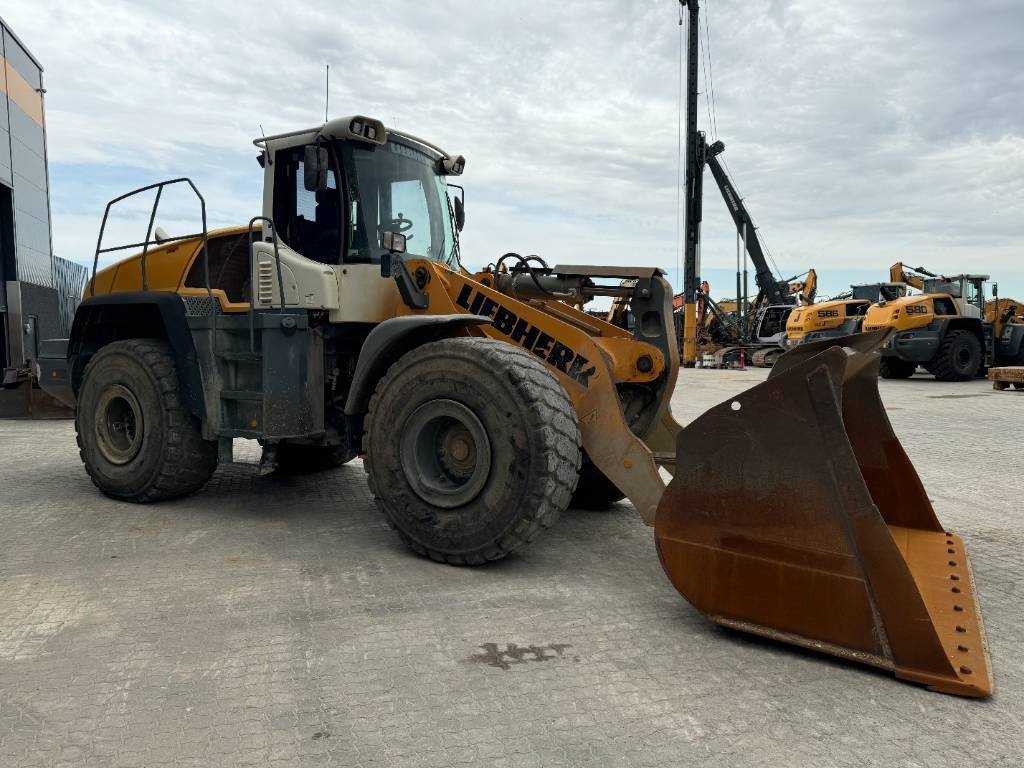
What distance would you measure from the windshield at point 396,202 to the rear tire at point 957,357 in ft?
55.9

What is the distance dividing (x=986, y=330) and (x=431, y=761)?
21.8 meters

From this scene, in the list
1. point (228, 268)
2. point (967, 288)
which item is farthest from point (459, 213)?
point (967, 288)

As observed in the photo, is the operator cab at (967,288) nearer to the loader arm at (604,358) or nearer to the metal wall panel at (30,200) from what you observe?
the loader arm at (604,358)

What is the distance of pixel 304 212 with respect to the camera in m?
5.23

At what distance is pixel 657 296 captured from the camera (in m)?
4.78

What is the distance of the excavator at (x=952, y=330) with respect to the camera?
18844 millimetres

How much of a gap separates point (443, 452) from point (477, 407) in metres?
0.45

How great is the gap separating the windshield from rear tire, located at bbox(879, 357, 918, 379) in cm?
1765

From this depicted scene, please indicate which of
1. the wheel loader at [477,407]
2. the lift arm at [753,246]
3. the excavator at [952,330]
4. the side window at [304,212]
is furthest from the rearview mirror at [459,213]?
the lift arm at [753,246]

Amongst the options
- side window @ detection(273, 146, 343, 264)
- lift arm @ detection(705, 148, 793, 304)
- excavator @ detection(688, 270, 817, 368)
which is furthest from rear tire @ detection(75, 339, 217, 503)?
lift arm @ detection(705, 148, 793, 304)

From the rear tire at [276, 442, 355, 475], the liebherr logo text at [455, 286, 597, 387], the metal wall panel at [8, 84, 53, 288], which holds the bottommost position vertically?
the rear tire at [276, 442, 355, 475]

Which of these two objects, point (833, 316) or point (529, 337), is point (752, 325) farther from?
point (529, 337)

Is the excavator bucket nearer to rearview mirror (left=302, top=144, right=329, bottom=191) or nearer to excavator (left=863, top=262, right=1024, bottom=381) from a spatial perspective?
rearview mirror (left=302, top=144, right=329, bottom=191)

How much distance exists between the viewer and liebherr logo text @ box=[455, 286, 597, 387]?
14.0 ft
